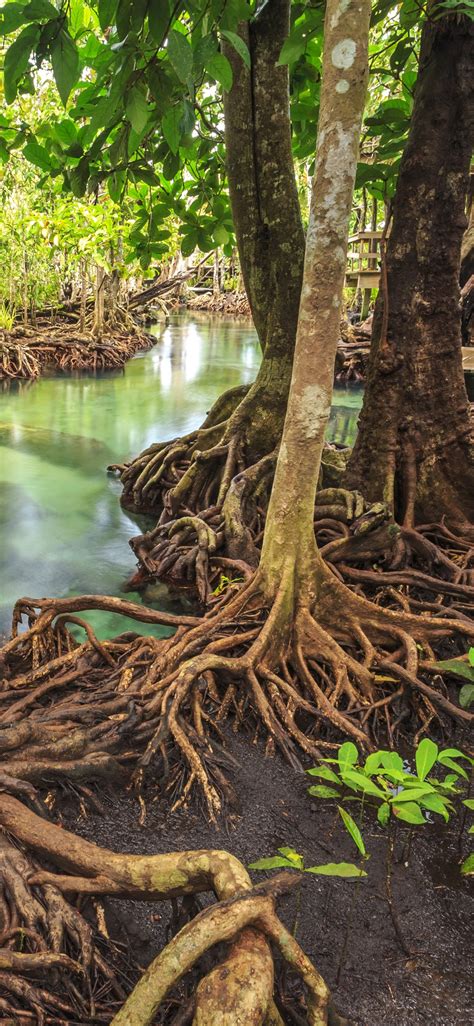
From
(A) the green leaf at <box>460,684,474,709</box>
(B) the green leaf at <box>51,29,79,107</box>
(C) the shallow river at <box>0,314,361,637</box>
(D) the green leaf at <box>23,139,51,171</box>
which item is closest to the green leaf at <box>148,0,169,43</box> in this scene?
(B) the green leaf at <box>51,29,79,107</box>

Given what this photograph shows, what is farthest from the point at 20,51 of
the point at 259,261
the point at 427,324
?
the point at 259,261

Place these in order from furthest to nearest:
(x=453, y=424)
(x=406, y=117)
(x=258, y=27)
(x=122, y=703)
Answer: (x=258, y=27), (x=453, y=424), (x=406, y=117), (x=122, y=703)

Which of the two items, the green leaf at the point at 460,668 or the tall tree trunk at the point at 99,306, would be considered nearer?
the green leaf at the point at 460,668

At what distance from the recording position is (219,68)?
208 cm

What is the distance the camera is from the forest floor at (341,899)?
1.77 meters

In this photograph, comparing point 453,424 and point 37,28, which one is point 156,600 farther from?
Result: point 37,28

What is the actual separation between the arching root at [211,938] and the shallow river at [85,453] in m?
2.84

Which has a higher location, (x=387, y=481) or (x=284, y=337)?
(x=284, y=337)

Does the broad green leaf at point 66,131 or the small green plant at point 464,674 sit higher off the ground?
the broad green leaf at point 66,131

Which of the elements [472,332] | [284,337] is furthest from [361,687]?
[472,332]

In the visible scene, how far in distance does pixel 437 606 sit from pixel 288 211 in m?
3.41

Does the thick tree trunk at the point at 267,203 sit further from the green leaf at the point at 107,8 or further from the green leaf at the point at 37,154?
the green leaf at the point at 107,8

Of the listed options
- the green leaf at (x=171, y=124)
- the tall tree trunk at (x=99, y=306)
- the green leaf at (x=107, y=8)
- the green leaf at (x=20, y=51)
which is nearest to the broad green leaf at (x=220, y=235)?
the green leaf at (x=171, y=124)

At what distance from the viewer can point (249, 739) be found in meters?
2.91
